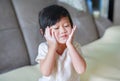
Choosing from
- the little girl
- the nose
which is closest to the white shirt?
the little girl

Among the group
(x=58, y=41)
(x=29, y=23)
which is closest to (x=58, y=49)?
(x=58, y=41)

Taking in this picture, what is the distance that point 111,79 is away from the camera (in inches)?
44.3

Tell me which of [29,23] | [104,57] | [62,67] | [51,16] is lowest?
[104,57]

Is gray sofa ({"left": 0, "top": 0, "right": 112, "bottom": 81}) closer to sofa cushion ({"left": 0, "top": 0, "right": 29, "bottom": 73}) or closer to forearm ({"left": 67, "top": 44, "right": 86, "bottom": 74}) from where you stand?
sofa cushion ({"left": 0, "top": 0, "right": 29, "bottom": 73})

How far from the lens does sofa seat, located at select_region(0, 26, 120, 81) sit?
3.84ft

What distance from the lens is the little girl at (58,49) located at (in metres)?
0.89

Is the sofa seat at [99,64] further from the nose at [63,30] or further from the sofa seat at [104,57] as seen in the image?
the nose at [63,30]

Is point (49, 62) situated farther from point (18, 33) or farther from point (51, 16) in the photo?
point (18, 33)

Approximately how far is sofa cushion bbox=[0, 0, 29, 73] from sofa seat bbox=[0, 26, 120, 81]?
0.07m

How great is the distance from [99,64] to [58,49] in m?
0.44

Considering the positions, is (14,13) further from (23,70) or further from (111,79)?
(111,79)

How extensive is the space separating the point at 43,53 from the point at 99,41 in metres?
0.80

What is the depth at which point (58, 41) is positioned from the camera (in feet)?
2.96

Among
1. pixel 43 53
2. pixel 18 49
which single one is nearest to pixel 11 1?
pixel 18 49
